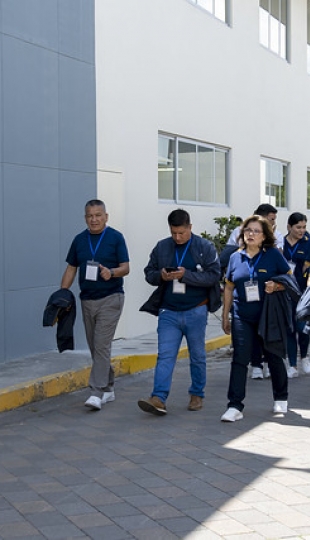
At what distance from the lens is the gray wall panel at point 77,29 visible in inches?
400

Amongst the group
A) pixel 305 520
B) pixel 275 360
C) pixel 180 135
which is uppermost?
pixel 180 135

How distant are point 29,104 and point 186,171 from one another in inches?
177

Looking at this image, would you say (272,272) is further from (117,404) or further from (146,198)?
(146,198)

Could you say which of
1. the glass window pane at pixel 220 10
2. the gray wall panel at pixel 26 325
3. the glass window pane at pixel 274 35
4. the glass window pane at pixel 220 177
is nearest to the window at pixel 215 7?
the glass window pane at pixel 220 10

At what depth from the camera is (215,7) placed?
14.6 metres

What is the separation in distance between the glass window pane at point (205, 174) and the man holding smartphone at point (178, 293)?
662 cm

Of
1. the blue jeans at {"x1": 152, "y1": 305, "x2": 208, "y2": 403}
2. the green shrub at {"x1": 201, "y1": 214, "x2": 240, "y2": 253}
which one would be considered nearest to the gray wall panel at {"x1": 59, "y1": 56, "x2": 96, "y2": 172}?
the blue jeans at {"x1": 152, "y1": 305, "x2": 208, "y2": 403}

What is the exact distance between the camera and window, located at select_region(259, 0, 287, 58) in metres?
16.6

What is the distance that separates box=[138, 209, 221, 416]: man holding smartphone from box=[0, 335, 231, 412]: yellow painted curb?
118cm

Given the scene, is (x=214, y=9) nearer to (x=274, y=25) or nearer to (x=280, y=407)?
(x=274, y=25)

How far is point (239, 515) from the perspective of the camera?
4953 mm

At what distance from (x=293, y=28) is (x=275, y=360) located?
12269 millimetres

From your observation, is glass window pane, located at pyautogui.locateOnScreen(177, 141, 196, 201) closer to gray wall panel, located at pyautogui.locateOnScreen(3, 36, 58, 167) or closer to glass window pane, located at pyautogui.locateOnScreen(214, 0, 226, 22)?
glass window pane, located at pyautogui.locateOnScreen(214, 0, 226, 22)

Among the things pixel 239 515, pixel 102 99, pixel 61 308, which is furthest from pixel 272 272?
pixel 102 99
